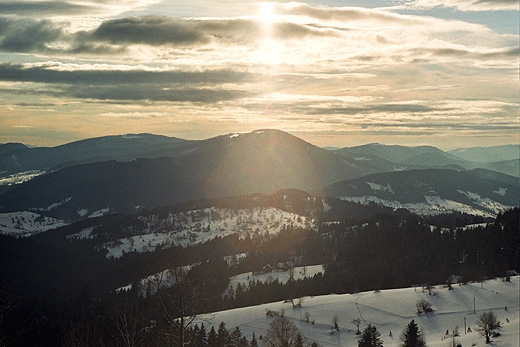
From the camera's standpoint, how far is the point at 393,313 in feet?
369

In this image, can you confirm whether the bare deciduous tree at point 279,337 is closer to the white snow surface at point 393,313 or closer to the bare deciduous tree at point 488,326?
the white snow surface at point 393,313

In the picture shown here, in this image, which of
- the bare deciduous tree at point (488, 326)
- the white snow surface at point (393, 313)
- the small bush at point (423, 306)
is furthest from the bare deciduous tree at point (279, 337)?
the small bush at point (423, 306)

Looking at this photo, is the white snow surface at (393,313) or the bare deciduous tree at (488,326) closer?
the bare deciduous tree at (488,326)

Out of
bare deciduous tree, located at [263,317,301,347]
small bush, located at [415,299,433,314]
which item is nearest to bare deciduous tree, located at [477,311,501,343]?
small bush, located at [415,299,433,314]

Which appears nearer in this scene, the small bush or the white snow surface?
the white snow surface

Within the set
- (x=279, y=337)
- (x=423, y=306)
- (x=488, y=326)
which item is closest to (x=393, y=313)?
(x=423, y=306)

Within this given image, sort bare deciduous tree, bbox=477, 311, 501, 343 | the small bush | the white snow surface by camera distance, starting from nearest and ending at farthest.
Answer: bare deciduous tree, bbox=477, 311, 501, 343, the white snow surface, the small bush

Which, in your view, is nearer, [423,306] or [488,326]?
[488,326]

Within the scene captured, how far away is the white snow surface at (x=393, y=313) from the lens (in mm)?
100750

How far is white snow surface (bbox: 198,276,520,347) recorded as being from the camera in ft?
331

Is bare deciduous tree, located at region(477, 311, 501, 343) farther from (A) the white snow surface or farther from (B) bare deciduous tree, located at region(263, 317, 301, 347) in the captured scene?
(B) bare deciduous tree, located at region(263, 317, 301, 347)

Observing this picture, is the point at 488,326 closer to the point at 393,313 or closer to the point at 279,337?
the point at 393,313

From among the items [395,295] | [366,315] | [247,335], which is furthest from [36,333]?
[395,295]

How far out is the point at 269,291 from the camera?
161 m
